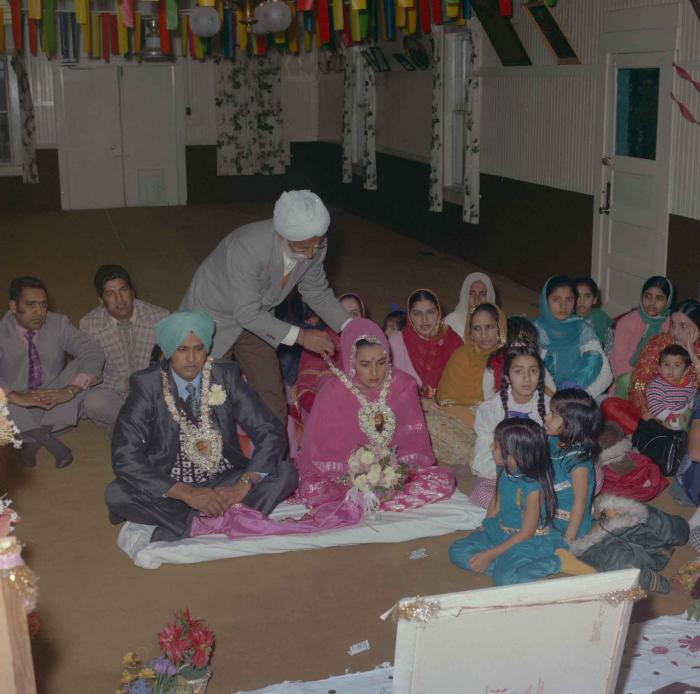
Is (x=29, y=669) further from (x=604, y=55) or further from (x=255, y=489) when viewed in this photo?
(x=604, y=55)

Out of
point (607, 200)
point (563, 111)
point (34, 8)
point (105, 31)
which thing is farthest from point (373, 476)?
point (105, 31)

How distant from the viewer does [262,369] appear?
4.97 m

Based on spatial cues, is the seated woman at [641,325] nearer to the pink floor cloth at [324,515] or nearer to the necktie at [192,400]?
the pink floor cloth at [324,515]

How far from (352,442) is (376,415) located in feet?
0.56

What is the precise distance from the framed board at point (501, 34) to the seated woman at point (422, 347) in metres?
4.14

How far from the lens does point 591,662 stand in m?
2.25

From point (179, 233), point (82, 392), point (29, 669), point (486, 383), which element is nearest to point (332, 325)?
point (486, 383)

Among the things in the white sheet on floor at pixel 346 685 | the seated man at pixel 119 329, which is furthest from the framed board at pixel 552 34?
the white sheet on floor at pixel 346 685

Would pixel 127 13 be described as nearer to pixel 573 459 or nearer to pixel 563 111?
pixel 563 111

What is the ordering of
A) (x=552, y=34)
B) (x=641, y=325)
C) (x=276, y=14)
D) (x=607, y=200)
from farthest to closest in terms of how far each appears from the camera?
(x=552, y=34), (x=607, y=200), (x=276, y=14), (x=641, y=325)

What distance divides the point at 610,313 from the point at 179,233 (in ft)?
21.3

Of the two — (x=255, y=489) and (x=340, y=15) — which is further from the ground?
(x=340, y=15)

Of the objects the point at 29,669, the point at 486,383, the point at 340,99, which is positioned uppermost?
the point at 340,99

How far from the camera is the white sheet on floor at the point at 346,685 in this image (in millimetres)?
3139
